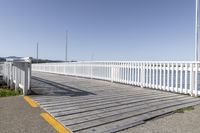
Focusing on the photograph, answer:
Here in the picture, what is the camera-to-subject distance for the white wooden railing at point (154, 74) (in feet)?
18.6

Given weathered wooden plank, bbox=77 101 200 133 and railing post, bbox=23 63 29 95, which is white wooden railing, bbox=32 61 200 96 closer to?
weathered wooden plank, bbox=77 101 200 133

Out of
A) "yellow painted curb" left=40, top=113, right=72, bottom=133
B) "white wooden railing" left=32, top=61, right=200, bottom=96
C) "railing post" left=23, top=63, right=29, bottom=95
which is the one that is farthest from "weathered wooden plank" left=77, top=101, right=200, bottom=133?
"railing post" left=23, top=63, right=29, bottom=95

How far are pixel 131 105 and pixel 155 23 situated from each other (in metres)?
22.2

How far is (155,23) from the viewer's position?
2405 centimetres

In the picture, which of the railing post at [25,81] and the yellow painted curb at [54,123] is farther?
the railing post at [25,81]

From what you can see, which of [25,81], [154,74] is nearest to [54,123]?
[25,81]

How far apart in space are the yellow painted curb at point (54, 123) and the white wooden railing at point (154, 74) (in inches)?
178

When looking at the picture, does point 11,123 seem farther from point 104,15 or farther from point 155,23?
point 155,23

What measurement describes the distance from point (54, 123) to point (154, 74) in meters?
4.90

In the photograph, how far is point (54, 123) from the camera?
2.94 m

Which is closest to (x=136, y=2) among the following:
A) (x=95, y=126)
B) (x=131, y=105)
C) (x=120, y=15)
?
(x=120, y=15)

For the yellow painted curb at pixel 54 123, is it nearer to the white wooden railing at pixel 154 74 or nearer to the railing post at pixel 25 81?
the railing post at pixel 25 81

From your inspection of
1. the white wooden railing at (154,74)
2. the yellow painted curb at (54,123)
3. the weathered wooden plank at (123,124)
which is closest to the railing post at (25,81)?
the yellow painted curb at (54,123)

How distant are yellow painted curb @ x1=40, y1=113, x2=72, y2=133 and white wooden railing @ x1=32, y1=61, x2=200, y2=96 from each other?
4531 millimetres
